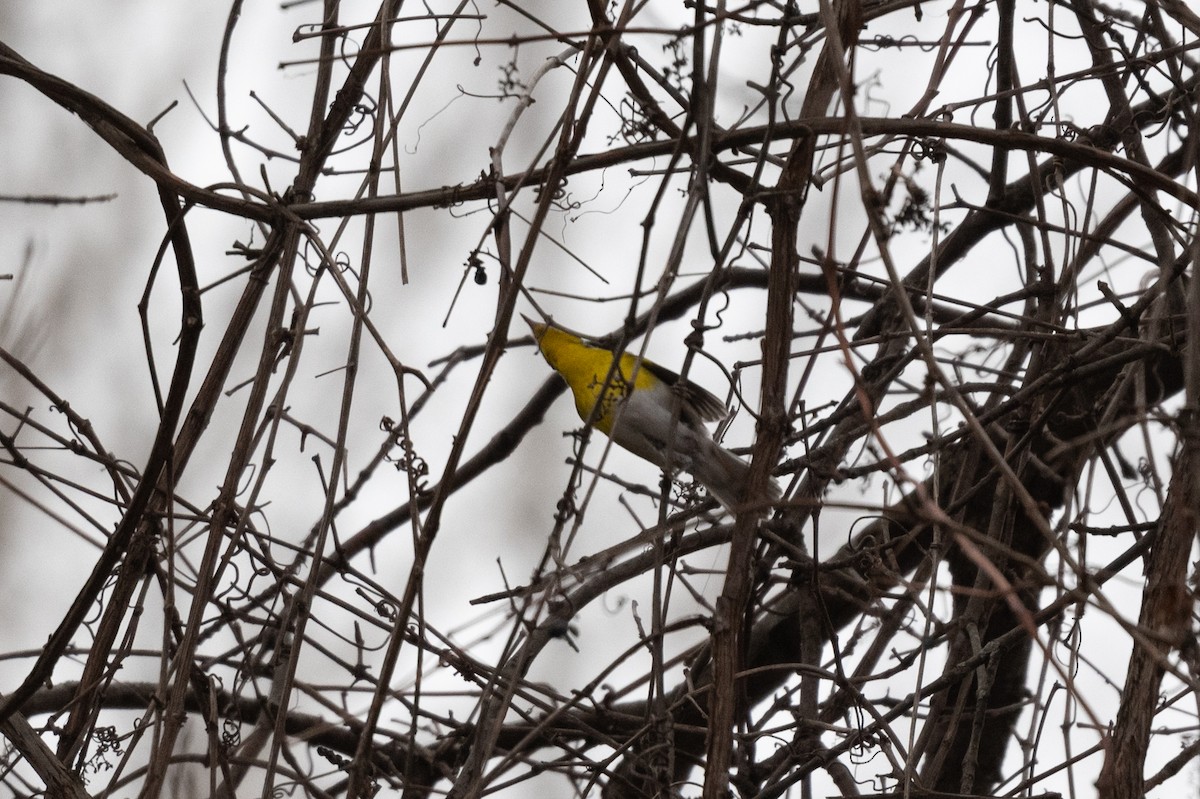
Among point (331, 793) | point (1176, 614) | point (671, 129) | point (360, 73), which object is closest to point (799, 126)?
point (671, 129)

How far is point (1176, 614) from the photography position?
3.41 feet

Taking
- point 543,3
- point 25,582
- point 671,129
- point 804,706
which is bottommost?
point 804,706

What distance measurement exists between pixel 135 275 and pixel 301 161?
8.99ft

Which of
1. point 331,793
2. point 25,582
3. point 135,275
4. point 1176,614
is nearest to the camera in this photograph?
point 1176,614

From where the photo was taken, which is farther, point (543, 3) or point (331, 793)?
point (543, 3)

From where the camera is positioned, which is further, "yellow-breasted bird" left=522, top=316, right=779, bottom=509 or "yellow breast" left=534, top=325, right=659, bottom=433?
"yellow breast" left=534, top=325, right=659, bottom=433

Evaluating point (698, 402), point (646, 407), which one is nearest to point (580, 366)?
point (646, 407)

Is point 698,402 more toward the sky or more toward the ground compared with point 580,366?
more toward the ground

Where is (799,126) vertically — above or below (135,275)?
below

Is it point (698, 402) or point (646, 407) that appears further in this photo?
point (646, 407)

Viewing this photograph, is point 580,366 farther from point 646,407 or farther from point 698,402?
point 698,402

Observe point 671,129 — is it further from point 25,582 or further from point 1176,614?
point 25,582

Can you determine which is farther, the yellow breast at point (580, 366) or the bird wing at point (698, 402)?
the yellow breast at point (580, 366)

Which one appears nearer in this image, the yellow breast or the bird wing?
the bird wing
